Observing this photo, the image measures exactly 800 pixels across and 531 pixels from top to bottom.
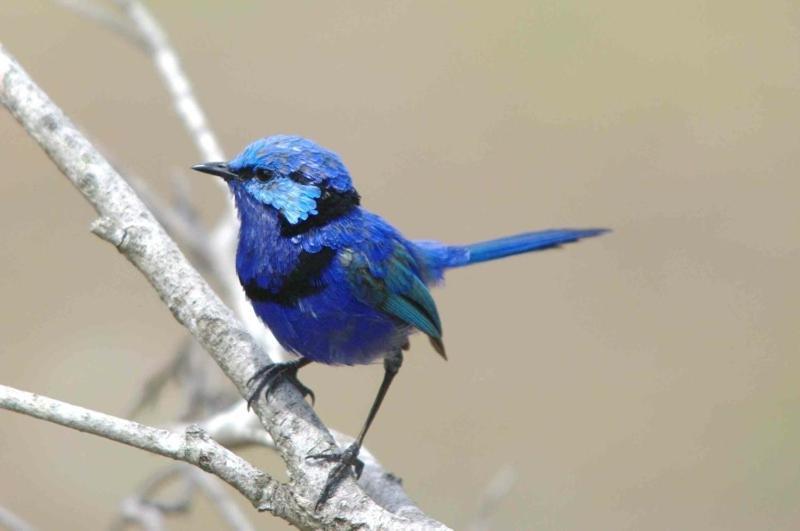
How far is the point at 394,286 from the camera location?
13.6ft

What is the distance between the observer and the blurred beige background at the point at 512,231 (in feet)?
25.0

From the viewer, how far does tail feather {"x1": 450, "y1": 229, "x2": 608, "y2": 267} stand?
488 cm

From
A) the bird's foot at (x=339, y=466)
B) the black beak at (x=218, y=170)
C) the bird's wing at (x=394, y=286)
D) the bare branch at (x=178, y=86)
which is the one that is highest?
the bare branch at (x=178, y=86)

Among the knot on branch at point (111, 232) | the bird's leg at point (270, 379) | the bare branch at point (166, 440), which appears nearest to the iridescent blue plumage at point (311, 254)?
the bird's leg at point (270, 379)

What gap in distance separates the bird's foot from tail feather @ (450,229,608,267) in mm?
1489

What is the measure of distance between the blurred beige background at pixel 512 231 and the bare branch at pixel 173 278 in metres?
3.70

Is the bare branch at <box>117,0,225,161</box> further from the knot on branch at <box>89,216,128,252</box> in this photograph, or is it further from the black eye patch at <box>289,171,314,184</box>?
the knot on branch at <box>89,216,128,252</box>

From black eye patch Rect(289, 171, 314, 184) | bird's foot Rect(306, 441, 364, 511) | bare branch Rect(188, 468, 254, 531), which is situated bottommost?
bird's foot Rect(306, 441, 364, 511)

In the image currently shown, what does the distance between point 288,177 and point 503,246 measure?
1260mm

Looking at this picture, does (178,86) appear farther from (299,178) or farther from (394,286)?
(394,286)

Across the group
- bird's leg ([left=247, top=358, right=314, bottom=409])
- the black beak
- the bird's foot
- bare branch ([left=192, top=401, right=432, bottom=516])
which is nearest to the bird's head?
the black beak

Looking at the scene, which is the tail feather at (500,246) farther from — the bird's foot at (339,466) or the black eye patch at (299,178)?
the bird's foot at (339,466)

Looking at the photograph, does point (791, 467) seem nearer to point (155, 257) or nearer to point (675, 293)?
point (675, 293)

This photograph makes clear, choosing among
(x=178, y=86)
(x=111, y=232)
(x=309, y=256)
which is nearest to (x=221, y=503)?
(x=309, y=256)
